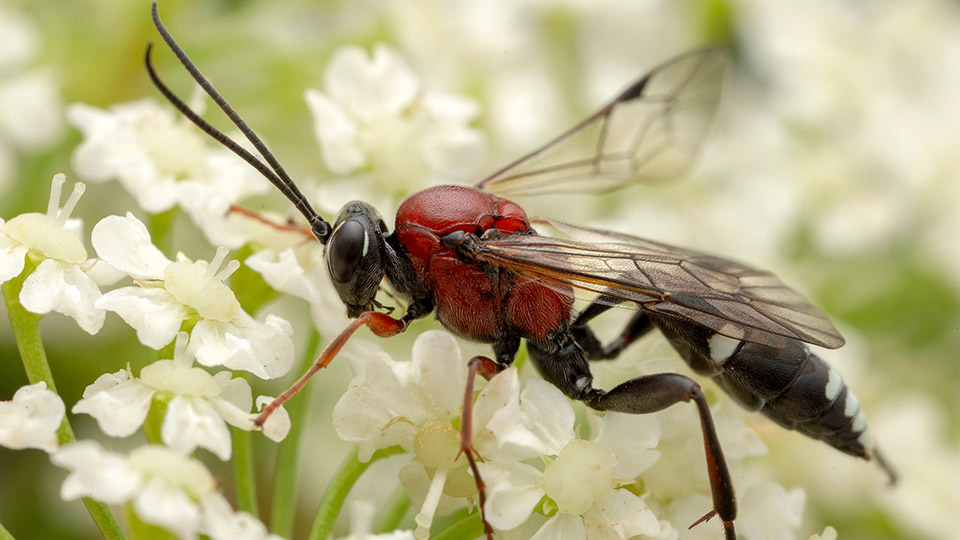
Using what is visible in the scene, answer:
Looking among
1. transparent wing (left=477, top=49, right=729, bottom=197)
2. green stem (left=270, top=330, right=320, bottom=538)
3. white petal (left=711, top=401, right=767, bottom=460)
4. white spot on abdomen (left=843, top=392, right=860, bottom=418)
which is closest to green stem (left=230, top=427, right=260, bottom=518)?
green stem (left=270, top=330, right=320, bottom=538)

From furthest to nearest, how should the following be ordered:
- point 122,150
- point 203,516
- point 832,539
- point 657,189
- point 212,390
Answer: point 657,189 → point 122,150 → point 832,539 → point 212,390 → point 203,516

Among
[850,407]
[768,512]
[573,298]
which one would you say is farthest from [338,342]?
[850,407]

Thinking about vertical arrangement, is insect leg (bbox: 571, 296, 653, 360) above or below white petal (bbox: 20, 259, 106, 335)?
below

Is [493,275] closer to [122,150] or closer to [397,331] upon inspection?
[397,331]

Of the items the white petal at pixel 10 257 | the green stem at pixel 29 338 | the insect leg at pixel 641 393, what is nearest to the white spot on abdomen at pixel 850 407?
the insect leg at pixel 641 393

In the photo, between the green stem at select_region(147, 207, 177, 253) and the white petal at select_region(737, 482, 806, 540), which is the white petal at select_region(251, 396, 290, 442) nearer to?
the green stem at select_region(147, 207, 177, 253)

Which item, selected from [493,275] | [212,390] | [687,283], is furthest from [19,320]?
[687,283]
